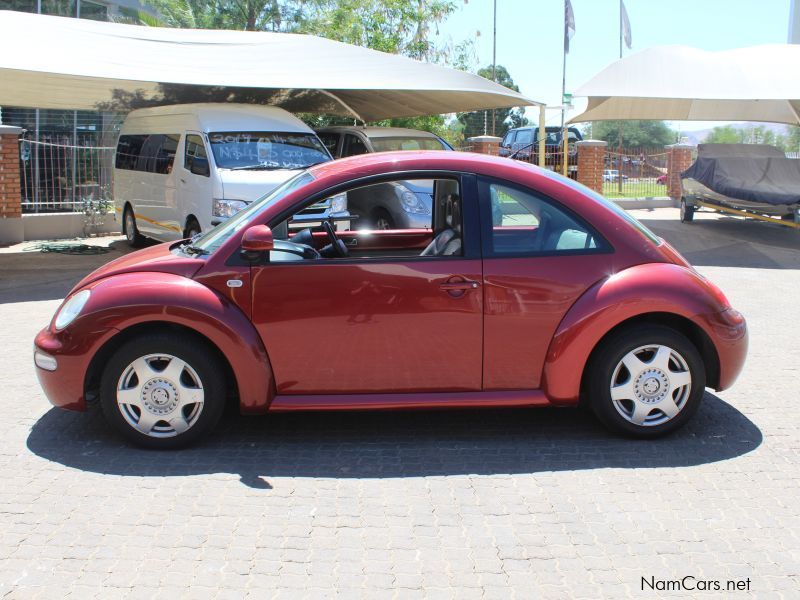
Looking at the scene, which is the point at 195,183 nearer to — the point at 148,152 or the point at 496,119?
the point at 148,152

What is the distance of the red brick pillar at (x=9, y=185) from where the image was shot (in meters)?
15.2

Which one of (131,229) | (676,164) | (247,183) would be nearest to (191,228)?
(247,183)

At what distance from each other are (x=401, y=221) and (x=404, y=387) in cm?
689

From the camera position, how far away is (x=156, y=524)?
13.0 ft

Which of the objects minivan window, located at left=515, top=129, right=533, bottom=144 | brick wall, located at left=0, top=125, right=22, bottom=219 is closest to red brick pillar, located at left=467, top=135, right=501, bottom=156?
minivan window, located at left=515, top=129, right=533, bottom=144

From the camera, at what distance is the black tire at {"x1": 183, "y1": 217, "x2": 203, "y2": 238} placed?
1202cm

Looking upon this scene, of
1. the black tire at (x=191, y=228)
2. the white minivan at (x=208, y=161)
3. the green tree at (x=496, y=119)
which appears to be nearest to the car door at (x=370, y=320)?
the white minivan at (x=208, y=161)

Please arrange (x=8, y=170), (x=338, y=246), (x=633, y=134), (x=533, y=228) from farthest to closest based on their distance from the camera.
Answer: (x=633, y=134)
(x=8, y=170)
(x=338, y=246)
(x=533, y=228)

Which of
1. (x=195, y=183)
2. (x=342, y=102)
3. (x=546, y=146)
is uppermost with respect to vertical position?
(x=342, y=102)

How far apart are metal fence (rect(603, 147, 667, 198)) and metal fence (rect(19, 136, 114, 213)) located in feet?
48.3

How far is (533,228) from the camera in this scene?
4.98 metres

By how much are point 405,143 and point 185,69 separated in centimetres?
391

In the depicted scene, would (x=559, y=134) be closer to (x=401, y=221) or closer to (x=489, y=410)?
(x=401, y=221)

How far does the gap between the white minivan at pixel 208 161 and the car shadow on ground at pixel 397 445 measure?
5.28 meters
